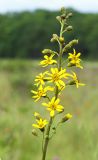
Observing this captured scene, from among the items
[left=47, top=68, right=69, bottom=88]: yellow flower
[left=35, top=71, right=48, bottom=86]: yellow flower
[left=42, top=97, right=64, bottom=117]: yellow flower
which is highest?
[left=47, top=68, right=69, bottom=88]: yellow flower

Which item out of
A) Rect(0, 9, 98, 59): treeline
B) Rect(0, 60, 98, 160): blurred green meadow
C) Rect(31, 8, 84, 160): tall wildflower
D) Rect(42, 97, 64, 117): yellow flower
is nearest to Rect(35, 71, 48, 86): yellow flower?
Rect(31, 8, 84, 160): tall wildflower

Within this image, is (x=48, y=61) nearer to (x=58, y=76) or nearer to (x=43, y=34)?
(x=58, y=76)

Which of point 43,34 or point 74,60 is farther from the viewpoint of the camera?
point 43,34

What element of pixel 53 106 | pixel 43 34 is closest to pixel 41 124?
pixel 53 106

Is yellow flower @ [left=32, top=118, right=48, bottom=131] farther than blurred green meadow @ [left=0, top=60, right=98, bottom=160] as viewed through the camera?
No

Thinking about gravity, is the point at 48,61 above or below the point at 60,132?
above

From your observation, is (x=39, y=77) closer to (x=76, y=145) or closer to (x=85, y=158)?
(x=85, y=158)

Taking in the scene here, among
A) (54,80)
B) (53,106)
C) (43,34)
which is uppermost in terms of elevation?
(54,80)

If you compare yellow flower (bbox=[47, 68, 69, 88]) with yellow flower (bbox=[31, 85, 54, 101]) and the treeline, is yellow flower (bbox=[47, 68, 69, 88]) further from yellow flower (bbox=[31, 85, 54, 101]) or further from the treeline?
the treeline

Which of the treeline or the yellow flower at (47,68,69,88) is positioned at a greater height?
the yellow flower at (47,68,69,88)

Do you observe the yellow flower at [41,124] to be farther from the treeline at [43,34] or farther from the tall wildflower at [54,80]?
the treeline at [43,34]

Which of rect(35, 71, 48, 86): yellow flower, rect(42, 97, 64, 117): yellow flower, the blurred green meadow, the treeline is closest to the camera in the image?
rect(42, 97, 64, 117): yellow flower
